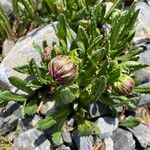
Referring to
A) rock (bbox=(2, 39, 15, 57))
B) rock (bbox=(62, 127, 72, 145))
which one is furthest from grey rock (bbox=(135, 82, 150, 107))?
rock (bbox=(2, 39, 15, 57))

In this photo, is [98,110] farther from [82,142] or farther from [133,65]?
[133,65]

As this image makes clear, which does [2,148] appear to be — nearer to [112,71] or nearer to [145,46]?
[112,71]

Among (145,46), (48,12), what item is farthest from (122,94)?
(48,12)

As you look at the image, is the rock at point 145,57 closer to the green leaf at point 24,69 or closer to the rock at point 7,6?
the green leaf at point 24,69

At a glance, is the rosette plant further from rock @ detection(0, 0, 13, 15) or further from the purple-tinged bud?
rock @ detection(0, 0, 13, 15)

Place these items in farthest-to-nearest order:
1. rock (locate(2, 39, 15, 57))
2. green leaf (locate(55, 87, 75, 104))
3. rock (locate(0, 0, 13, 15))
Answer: rock (locate(0, 0, 13, 15)) < rock (locate(2, 39, 15, 57)) < green leaf (locate(55, 87, 75, 104))

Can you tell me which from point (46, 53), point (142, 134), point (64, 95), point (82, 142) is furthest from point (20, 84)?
point (142, 134)
